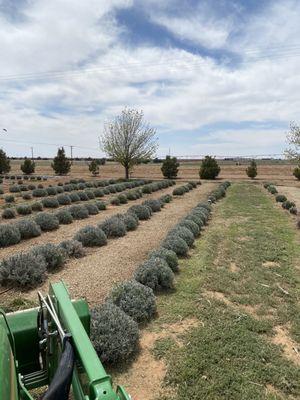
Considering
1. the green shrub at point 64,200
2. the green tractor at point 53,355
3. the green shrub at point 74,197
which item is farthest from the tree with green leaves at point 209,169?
the green tractor at point 53,355

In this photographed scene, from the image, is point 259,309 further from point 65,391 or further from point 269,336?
point 65,391

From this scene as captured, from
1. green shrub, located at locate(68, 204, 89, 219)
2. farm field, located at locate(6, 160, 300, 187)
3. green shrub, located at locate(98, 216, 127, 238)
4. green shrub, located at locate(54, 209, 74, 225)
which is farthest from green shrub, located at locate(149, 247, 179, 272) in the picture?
farm field, located at locate(6, 160, 300, 187)

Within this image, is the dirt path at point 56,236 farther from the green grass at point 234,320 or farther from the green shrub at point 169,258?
the green grass at point 234,320

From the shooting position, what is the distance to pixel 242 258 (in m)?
8.74

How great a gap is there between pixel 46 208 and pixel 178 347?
14263 mm

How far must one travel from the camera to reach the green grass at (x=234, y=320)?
12.4ft

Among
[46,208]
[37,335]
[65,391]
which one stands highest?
[65,391]

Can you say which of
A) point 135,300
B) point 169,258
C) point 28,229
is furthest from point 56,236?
point 135,300

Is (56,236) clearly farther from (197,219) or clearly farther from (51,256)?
(197,219)

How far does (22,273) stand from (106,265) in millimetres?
2078

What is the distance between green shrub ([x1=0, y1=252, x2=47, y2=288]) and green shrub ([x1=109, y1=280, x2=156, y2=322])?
1750 millimetres

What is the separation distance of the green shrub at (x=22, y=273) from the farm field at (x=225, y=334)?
7.84 feet

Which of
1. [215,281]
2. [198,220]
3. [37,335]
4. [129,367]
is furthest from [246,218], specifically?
[37,335]

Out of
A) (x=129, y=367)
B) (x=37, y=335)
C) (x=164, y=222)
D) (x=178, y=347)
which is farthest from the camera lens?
(x=164, y=222)
